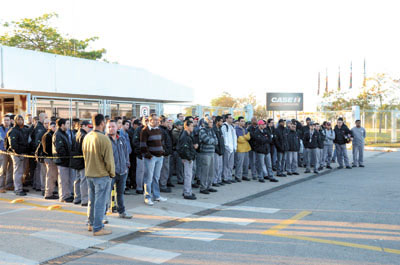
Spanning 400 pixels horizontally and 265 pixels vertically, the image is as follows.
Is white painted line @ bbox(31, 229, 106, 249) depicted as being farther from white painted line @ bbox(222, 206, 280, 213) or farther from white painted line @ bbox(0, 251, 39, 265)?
white painted line @ bbox(222, 206, 280, 213)

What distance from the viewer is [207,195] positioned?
9.67 meters

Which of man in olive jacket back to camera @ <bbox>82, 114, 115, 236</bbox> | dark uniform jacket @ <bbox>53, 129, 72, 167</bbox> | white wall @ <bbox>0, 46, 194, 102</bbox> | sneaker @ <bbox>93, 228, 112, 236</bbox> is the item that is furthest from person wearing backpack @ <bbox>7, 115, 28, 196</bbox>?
white wall @ <bbox>0, 46, 194, 102</bbox>

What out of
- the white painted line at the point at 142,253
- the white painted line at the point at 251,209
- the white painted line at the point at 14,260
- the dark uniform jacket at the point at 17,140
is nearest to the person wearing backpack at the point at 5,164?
the dark uniform jacket at the point at 17,140

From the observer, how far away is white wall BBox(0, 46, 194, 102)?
1714cm

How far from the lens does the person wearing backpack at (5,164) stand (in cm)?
977

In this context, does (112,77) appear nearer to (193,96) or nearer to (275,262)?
(193,96)

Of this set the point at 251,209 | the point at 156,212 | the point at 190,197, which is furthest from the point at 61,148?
the point at 251,209

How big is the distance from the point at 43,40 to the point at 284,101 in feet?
79.5

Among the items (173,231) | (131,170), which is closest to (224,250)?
(173,231)

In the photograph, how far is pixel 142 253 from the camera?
→ 5.38m

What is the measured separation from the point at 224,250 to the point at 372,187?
22.6 ft

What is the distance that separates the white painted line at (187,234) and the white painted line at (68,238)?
1.06m

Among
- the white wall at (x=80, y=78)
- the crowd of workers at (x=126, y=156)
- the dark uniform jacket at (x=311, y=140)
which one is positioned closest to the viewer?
the crowd of workers at (x=126, y=156)

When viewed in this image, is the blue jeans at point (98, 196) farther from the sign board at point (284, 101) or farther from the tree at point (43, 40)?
the tree at point (43, 40)
